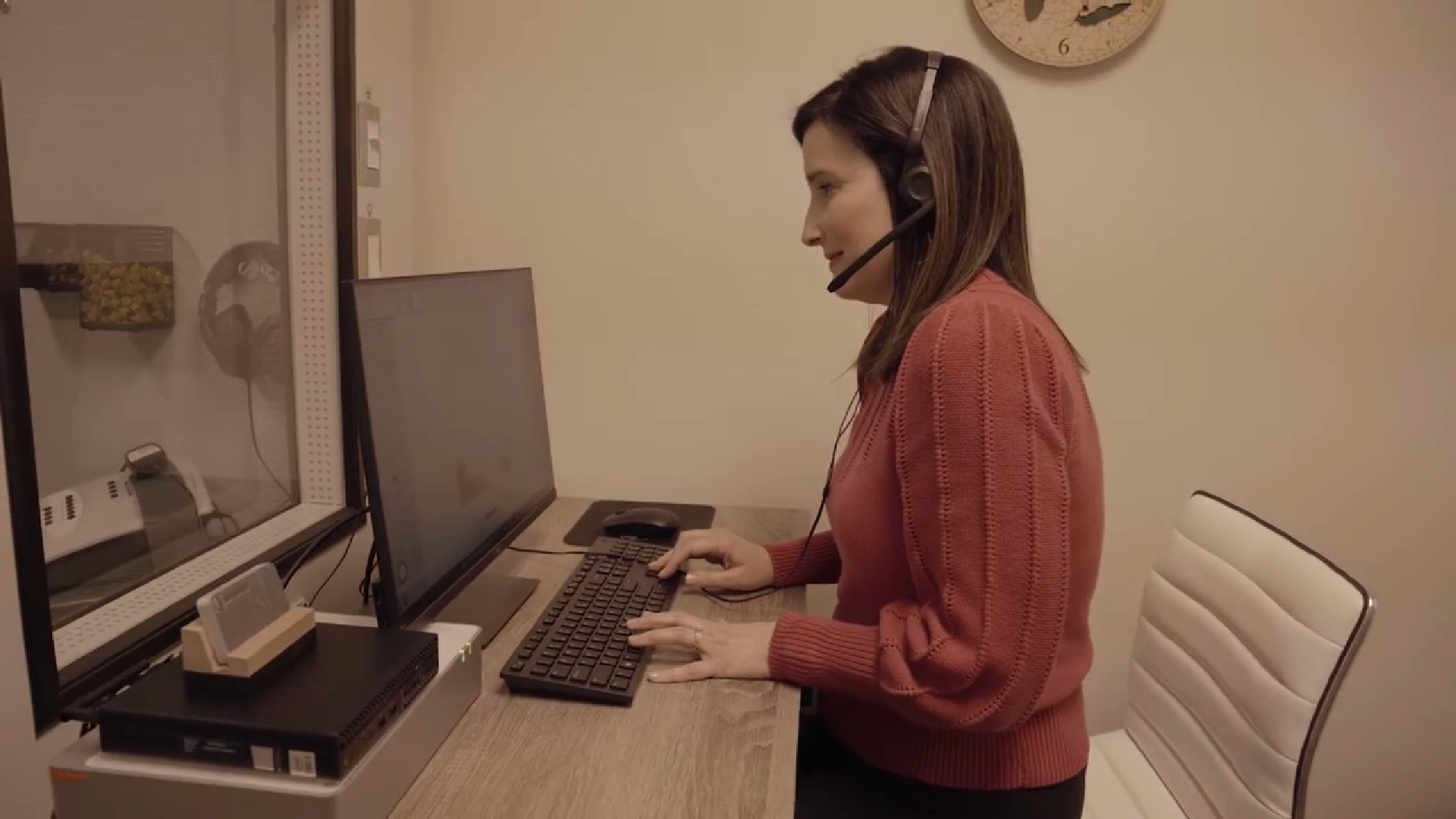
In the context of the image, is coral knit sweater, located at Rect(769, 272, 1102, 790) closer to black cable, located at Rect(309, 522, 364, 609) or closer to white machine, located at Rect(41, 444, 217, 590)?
black cable, located at Rect(309, 522, 364, 609)

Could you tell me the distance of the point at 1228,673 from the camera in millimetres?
1227

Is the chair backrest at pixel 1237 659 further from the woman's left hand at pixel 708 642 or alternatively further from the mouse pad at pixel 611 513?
the mouse pad at pixel 611 513

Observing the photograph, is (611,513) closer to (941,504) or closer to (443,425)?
(443,425)

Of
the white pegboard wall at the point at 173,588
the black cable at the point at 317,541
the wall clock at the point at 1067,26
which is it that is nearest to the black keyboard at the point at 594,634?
the black cable at the point at 317,541

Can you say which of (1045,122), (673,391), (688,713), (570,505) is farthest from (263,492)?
(1045,122)

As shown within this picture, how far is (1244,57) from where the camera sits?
1.72 m

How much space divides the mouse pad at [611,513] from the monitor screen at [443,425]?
0.60 feet

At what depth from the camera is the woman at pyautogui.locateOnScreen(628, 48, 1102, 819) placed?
91 cm

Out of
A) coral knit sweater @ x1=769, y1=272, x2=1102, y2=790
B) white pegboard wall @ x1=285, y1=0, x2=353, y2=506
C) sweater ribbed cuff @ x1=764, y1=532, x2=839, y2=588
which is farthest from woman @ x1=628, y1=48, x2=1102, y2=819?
white pegboard wall @ x1=285, y1=0, x2=353, y2=506

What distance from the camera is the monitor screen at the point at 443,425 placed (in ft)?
2.93

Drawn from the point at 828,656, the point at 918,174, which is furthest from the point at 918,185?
the point at 828,656

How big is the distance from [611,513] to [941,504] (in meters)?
0.90

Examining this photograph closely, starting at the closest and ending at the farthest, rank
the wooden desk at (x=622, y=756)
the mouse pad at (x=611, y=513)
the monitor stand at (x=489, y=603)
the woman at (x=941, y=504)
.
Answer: the wooden desk at (x=622, y=756) < the woman at (x=941, y=504) < the monitor stand at (x=489, y=603) < the mouse pad at (x=611, y=513)

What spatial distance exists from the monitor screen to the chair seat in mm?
956
